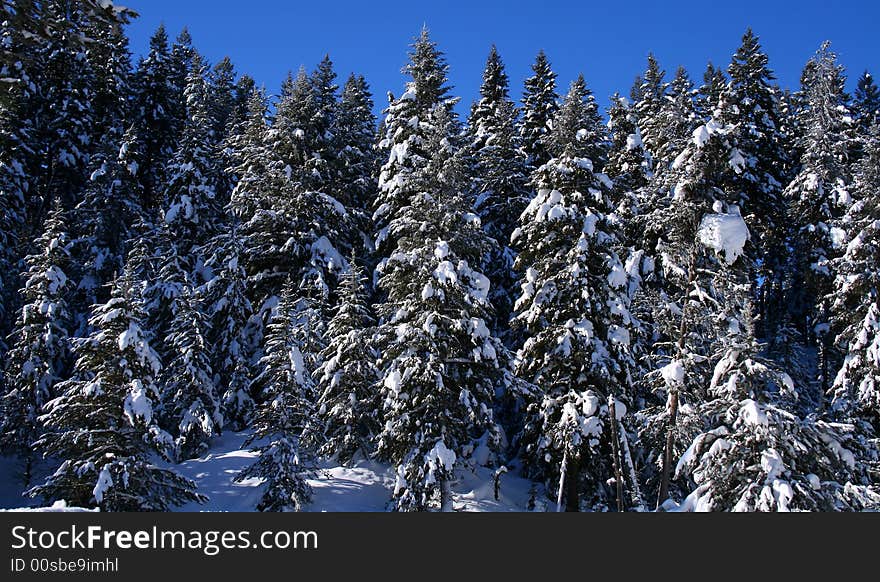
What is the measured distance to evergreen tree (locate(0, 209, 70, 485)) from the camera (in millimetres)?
24234

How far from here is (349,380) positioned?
22.6m

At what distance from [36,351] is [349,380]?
13.1 meters

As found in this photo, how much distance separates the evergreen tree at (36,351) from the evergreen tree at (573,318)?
18917 millimetres

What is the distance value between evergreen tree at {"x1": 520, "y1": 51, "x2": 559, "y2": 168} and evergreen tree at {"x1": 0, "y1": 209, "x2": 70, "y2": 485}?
883 inches

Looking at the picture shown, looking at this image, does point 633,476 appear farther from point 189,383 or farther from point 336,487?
point 189,383

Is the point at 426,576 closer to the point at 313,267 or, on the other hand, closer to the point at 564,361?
the point at 564,361

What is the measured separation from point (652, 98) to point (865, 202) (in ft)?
62.7

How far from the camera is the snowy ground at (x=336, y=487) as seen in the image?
2197 cm

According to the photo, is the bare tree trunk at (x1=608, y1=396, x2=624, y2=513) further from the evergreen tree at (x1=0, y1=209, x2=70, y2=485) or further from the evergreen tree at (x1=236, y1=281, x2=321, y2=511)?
the evergreen tree at (x1=0, y1=209, x2=70, y2=485)

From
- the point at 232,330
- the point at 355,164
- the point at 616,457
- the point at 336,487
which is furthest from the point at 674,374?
the point at 355,164

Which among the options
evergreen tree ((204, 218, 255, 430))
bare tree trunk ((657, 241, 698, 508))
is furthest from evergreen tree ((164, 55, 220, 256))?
bare tree trunk ((657, 241, 698, 508))

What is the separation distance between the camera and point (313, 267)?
2797 centimetres

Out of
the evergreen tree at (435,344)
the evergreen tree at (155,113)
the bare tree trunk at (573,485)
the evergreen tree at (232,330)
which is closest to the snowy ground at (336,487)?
the evergreen tree at (232,330)

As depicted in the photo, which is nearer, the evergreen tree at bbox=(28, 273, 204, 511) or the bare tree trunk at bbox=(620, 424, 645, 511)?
the evergreen tree at bbox=(28, 273, 204, 511)
